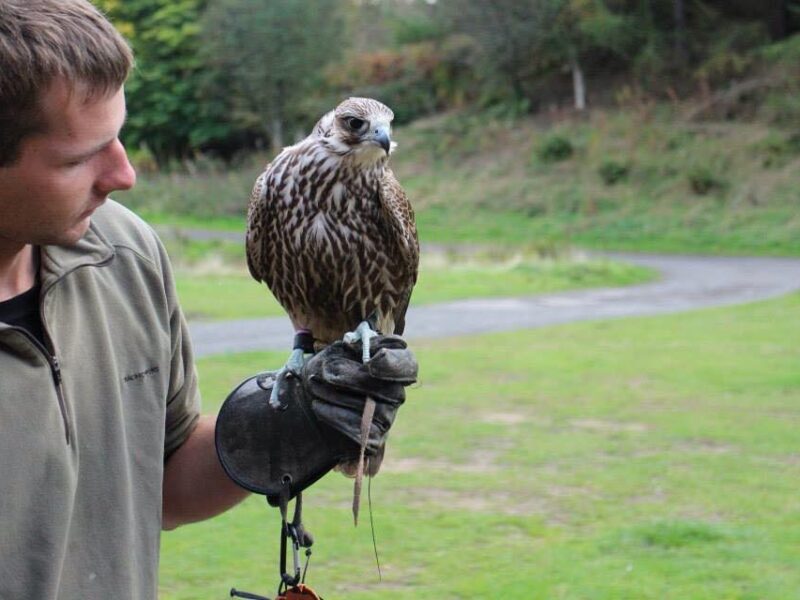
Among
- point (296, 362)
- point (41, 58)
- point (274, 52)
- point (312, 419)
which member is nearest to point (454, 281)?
point (296, 362)

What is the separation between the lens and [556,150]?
1257 inches

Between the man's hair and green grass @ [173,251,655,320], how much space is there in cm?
1079

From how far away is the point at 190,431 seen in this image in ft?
7.65

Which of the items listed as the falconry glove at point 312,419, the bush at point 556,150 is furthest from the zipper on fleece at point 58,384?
the bush at point 556,150

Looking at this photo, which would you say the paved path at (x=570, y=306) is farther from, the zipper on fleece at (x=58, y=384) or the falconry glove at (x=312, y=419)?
the zipper on fleece at (x=58, y=384)

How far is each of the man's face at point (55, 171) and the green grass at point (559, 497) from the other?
2984 mm

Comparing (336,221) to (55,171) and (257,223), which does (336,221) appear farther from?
(55,171)

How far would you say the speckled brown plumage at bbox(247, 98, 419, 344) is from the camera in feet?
11.0

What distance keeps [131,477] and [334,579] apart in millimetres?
2794

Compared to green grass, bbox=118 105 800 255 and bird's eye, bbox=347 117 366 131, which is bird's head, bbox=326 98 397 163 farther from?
green grass, bbox=118 105 800 255

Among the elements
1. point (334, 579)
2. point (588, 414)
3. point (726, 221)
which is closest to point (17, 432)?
point (334, 579)

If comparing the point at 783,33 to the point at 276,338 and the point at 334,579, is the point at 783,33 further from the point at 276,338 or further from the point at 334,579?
the point at 334,579

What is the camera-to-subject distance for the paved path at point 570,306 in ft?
36.9

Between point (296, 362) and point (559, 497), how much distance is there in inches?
126
